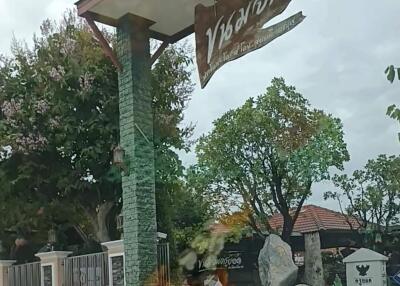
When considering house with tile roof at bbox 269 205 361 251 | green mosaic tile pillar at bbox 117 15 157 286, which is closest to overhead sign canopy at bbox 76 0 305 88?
green mosaic tile pillar at bbox 117 15 157 286

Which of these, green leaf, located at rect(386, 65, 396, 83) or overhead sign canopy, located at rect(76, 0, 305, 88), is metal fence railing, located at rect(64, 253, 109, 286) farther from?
green leaf, located at rect(386, 65, 396, 83)

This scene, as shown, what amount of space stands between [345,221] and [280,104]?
165 inches

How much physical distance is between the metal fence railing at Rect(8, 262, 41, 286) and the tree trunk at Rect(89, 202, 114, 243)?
1.12 metres

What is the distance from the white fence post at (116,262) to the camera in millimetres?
8531

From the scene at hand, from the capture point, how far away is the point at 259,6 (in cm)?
671

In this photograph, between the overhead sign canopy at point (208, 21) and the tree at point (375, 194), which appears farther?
the tree at point (375, 194)

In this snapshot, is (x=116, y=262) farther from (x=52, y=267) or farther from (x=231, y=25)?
(x=231, y=25)

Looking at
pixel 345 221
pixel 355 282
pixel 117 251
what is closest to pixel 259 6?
pixel 117 251

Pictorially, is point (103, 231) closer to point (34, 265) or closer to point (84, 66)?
point (34, 265)

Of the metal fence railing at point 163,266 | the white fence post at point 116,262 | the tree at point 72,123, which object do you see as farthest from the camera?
the tree at point 72,123

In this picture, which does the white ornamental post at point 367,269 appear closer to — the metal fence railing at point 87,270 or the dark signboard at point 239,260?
the metal fence railing at point 87,270

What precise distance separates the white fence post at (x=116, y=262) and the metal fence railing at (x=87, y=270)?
350mm

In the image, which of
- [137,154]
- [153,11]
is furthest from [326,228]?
[153,11]

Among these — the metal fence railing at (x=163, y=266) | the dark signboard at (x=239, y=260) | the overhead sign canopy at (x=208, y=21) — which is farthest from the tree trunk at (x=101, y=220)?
the dark signboard at (x=239, y=260)
